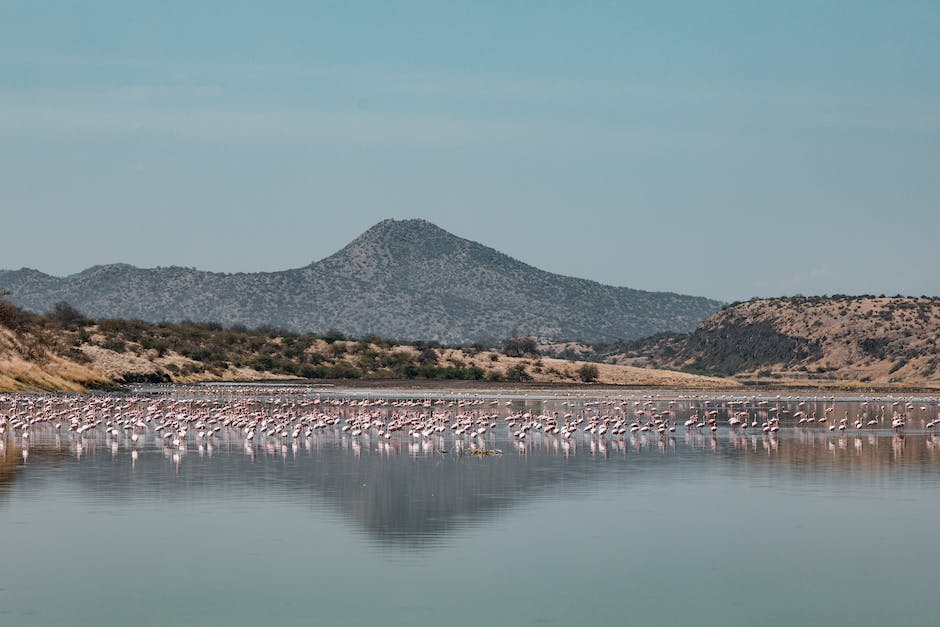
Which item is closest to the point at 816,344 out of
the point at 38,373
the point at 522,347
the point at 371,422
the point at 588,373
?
the point at 522,347

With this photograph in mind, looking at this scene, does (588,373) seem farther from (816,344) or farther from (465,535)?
(465,535)

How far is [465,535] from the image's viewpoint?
21922mm

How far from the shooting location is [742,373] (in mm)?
137500

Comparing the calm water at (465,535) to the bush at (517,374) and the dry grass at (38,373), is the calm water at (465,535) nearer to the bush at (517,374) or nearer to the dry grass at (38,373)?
Result: the dry grass at (38,373)

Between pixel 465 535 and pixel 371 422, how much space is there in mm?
26304

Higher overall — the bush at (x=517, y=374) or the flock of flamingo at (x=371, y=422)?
the bush at (x=517, y=374)

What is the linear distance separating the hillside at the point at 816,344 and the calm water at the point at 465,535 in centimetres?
8305

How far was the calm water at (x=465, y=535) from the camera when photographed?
16.6 m

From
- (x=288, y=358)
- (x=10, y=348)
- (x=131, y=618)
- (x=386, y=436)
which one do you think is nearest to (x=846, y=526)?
(x=131, y=618)

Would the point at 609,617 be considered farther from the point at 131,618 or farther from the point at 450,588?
the point at 131,618

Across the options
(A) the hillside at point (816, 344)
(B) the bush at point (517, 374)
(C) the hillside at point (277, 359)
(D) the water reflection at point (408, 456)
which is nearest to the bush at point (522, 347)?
(C) the hillside at point (277, 359)

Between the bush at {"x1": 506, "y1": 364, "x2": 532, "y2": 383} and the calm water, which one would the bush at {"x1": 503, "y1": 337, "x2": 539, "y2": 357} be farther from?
the calm water

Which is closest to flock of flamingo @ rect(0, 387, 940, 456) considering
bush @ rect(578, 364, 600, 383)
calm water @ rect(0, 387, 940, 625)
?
calm water @ rect(0, 387, 940, 625)

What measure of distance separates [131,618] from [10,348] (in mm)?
60211
